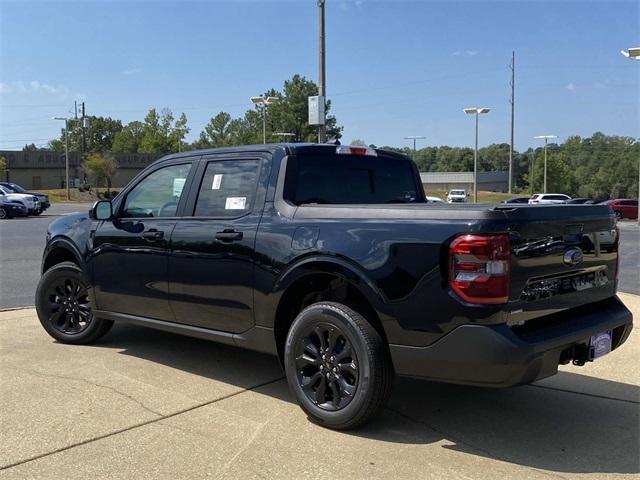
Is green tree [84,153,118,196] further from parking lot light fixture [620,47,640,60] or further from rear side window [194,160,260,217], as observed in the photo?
rear side window [194,160,260,217]

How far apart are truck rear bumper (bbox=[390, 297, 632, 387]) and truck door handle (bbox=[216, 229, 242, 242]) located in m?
1.43

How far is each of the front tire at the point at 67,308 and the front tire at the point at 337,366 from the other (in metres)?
2.64

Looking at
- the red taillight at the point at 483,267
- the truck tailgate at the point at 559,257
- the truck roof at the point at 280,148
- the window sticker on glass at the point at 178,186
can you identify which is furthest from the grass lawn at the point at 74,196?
the red taillight at the point at 483,267

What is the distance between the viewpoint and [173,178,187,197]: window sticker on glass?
5121 mm

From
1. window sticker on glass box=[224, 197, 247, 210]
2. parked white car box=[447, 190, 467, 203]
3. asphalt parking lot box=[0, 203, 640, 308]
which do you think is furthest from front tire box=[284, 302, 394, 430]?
parked white car box=[447, 190, 467, 203]

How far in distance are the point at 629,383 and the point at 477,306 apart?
7.97ft

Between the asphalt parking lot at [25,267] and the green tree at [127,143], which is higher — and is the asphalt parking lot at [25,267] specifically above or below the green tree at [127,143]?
below

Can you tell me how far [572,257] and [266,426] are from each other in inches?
86.2

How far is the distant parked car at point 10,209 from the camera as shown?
1195 inches

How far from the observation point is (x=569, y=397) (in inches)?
183

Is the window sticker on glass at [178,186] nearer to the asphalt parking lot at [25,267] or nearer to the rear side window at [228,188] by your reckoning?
the rear side window at [228,188]

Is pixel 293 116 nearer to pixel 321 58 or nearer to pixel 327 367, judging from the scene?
pixel 321 58

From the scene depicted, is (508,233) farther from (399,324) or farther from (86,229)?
(86,229)

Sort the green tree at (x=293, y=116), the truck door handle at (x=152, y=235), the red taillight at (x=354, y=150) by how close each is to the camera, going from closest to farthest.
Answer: the red taillight at (x=354, y=150)
the truck door handle at (x=152, y=235)
the green tree at (x=293, y=116)
